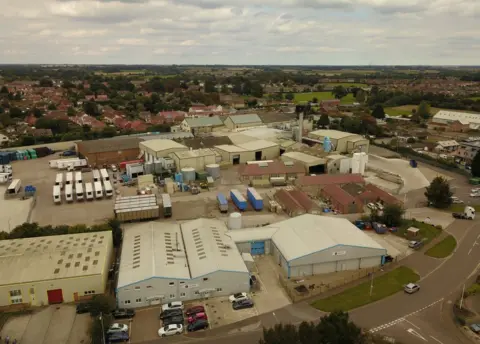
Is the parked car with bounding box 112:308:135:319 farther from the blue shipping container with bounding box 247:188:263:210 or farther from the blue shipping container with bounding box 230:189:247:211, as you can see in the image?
the blue shipping container with bounding box 247:188:263:210

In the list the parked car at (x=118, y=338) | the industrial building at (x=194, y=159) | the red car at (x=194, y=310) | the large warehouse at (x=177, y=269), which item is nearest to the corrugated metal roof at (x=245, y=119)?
the industrial building at (x=194, y=159)

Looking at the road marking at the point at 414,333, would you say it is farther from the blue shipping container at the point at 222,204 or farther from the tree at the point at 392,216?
the blue shipping container at the point at 222,204

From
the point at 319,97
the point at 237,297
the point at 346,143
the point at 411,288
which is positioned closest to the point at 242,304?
the point at 237,297

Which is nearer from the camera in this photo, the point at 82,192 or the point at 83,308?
the point at 83,308

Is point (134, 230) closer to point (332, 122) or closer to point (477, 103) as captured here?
point (332, 122)

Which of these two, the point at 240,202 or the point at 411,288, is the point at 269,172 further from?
the point at 411,288
